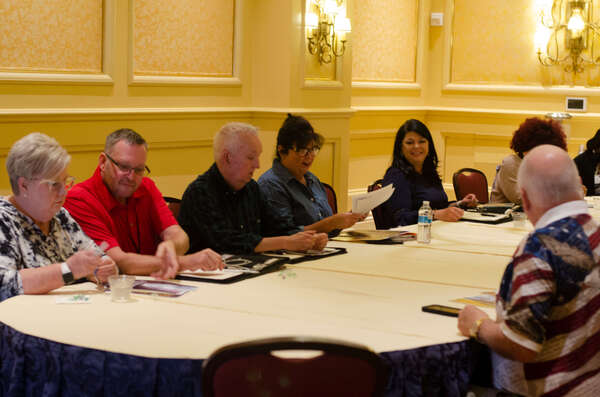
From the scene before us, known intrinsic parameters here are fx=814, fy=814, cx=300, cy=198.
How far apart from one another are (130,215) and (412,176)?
209 centimetres

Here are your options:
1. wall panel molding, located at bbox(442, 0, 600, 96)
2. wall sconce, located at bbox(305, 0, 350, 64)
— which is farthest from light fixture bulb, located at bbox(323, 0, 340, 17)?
wall panel molding, located at bbox(442, 0, 600, 96)

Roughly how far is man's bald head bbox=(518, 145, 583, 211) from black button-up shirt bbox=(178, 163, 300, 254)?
1681mm

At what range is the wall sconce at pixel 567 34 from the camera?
8.45 m

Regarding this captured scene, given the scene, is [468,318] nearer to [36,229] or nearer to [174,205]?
[36,229]

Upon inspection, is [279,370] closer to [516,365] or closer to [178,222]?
[516,365]

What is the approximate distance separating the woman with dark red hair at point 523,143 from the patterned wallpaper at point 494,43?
3393 millimetres

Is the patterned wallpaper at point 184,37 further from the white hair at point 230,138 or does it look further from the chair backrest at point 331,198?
the white hair at point 230,138

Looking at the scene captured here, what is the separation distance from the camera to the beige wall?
552 cm

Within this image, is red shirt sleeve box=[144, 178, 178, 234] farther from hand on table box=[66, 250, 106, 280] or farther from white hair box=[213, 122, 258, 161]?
hand on table box=[66, 250, 106, 280]

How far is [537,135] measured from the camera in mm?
5668

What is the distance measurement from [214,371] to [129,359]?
463mm

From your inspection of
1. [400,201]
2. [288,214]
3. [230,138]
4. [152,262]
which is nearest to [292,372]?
[152,262]

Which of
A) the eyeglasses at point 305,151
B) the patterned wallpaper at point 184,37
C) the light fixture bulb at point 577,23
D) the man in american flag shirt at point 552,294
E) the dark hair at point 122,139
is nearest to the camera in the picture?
the man in american flag shirt at point 552,294

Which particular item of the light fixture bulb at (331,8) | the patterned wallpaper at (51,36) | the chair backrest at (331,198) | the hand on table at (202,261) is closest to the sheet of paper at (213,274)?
the hand on table at (202,261)
